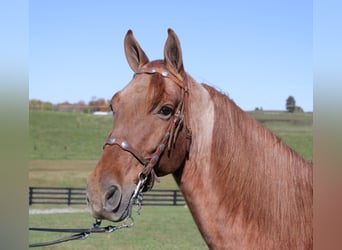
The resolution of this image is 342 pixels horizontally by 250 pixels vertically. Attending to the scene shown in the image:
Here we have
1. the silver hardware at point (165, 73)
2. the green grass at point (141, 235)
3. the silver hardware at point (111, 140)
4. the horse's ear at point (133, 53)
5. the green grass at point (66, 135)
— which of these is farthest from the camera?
the green grass at point (66, 135)

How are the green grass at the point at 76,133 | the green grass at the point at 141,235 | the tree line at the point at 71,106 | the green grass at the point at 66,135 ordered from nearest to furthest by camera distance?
the green grass at the point at 141,235, the green grass at the point at 76,133, the green grass at the point at 66,135, the tree line at the point at 71,106

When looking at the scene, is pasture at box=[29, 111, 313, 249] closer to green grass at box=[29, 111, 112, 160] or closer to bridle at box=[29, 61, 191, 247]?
green grass at box=[29, 111, 112, 160]

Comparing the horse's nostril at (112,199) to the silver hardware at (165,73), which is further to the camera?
the silver hardware at (165,73)

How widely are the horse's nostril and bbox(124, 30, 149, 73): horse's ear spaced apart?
89 cm

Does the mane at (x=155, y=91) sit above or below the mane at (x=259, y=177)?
above

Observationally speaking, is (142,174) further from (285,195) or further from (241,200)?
(285,195)

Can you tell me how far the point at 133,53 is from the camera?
324 centimetres

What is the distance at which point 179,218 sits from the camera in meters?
20.3

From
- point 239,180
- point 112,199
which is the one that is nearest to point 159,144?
point 112,199

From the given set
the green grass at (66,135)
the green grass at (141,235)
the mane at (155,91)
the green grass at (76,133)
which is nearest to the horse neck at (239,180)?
the mane at (155,91)

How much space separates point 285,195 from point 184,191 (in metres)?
0.65

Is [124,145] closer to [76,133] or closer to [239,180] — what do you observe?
[239,180]

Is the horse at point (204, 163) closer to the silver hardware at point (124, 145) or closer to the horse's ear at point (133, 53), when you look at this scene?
the silver hardware at point (124, 145)

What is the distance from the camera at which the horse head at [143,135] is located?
107 inches
